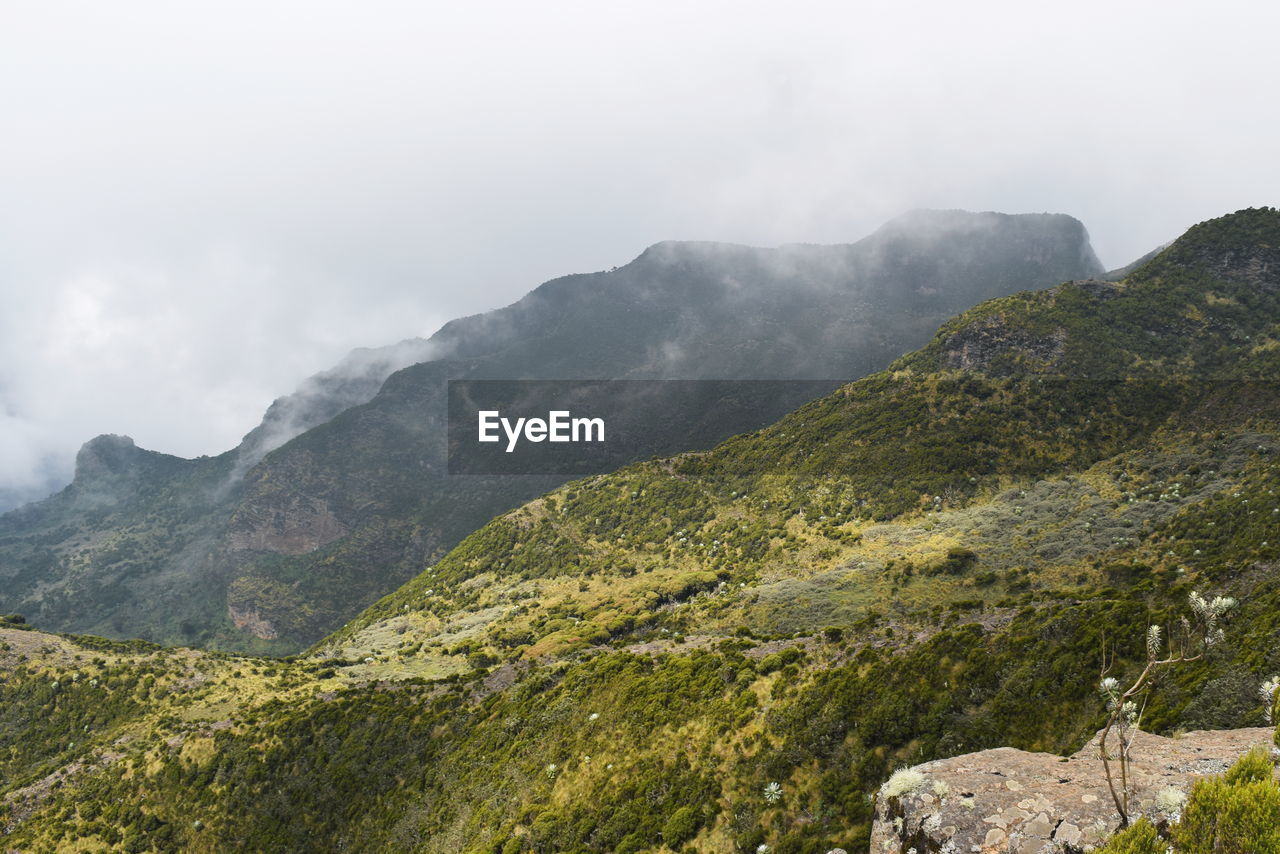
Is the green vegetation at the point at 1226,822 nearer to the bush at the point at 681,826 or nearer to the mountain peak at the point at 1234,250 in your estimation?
the bush at the point at 681,826

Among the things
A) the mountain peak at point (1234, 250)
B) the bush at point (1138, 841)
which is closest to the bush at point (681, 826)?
the bush at point (1138, 841)

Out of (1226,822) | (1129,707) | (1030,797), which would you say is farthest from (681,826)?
(1226,822)

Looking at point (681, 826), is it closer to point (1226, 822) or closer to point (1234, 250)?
Answer: point (1226, 822)

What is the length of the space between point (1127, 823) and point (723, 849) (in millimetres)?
19016

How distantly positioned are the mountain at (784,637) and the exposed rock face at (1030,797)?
21.3 inches

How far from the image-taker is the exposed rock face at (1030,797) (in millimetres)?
13398

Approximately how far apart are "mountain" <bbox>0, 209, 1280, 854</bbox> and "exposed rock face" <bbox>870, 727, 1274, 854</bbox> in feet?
1.77

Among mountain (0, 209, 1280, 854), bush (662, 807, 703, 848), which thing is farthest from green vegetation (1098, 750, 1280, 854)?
bush (662, 807, 703, 848)

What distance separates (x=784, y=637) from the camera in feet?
151

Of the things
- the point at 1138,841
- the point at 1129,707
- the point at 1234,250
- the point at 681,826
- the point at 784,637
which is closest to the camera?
the point at 1138,841

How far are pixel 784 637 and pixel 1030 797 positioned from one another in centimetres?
3165

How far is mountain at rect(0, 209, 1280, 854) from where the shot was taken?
28.7 meters

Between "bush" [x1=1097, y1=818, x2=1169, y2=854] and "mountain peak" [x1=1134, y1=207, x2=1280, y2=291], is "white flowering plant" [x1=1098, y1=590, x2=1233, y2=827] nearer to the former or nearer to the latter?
"bush" [x1=1097, y1=818, x2=1169, y2=854]

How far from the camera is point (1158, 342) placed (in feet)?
293
